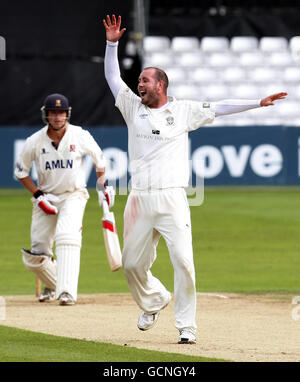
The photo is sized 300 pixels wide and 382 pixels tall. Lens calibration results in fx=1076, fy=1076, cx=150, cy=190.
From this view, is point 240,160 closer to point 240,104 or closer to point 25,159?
point 25,159

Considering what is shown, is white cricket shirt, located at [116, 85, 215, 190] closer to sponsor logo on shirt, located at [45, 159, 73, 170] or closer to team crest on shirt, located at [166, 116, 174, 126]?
team crest on shirt, located at [166, 116, 174, 126]

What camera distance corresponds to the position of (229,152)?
85.8 feet

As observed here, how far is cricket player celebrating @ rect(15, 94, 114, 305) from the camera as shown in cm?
1166

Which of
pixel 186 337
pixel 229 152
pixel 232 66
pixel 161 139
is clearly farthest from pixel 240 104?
pixel 232 66

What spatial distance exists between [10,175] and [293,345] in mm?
17708

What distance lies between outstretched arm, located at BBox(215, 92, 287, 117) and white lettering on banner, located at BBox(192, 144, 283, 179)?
1664 cm

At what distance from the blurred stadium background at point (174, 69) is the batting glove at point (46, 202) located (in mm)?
13043

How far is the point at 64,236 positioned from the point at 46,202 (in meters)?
0.42

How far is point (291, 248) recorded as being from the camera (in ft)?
56.5

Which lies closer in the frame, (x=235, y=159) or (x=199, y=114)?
(x=199, y=114)

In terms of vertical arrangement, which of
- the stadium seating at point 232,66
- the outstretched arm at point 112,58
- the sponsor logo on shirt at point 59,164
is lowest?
the sponsor logo on shirt at point 59,164

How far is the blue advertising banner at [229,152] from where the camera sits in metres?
25.7

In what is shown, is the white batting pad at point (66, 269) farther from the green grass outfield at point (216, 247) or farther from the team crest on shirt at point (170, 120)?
the team crest on shirt at point (170, 120)

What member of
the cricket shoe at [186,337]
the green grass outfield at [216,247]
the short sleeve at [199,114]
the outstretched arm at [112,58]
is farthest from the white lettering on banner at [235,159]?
the cricket shoe at [186,337]
